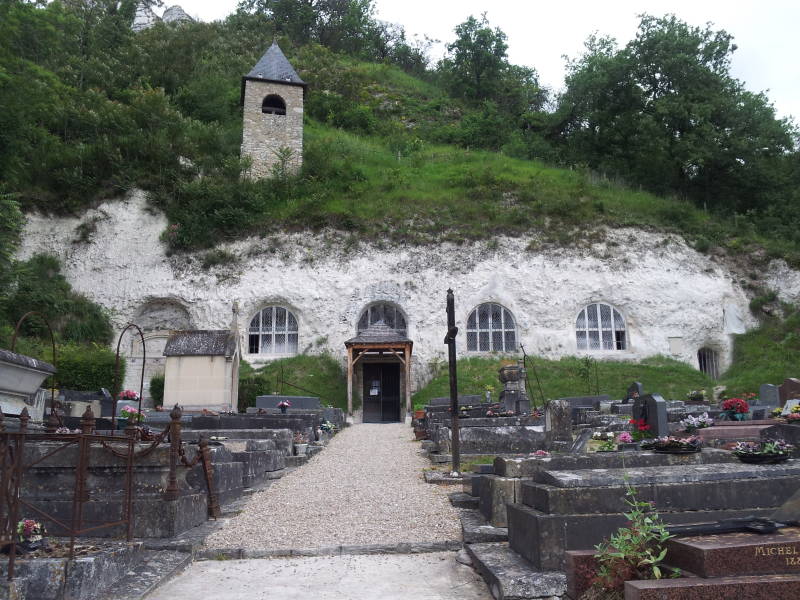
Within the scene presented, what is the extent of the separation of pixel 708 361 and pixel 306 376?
58.4 feet

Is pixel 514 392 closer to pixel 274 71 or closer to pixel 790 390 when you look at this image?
pixel 790 390

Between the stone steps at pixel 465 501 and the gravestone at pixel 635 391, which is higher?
the gravestone at pixel 635 391

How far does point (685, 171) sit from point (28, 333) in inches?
1353

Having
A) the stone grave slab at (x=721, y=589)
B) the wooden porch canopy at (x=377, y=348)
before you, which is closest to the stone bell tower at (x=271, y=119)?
the wooden porch canopy at (x=377, y=348)

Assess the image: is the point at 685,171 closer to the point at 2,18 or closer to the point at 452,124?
the point at 452,124

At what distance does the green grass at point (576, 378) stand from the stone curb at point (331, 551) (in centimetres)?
1754

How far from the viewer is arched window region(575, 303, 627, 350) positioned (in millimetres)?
27891

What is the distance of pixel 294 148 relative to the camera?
108ft

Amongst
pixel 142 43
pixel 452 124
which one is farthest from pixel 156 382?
pixel 452 124

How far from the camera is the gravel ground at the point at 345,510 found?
6.73 m

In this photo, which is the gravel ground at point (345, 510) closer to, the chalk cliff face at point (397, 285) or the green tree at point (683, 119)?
the chalk cliff face at point (397, 285)

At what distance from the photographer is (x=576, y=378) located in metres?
25.1

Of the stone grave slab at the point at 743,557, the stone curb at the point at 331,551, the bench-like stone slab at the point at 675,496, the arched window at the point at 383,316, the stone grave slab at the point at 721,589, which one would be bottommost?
the stone curb at the point at 331,551

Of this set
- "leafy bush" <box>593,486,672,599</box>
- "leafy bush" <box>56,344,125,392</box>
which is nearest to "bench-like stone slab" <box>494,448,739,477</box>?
"leafy bush" <box>593,486,672,599</box>
